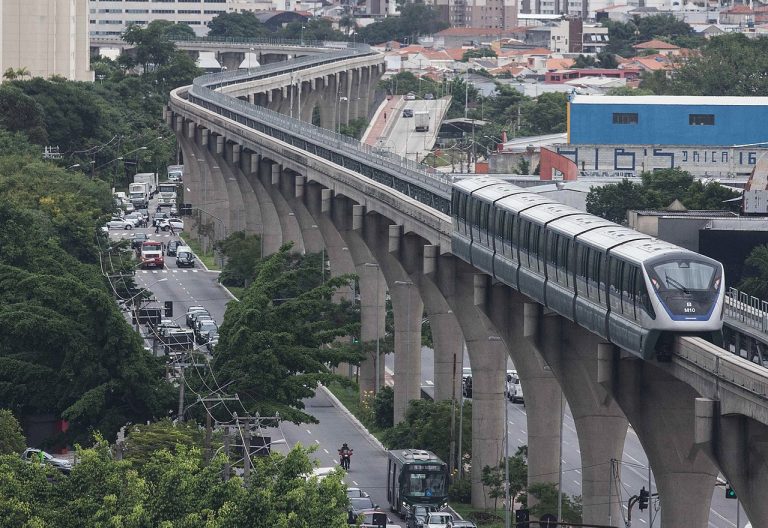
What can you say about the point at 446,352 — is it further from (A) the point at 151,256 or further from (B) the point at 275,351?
(A) the point at 151,256

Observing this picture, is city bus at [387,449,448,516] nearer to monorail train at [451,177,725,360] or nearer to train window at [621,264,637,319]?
monorail train at [451,177,725,360]

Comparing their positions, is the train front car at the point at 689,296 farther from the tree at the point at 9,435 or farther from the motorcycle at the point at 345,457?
the motorcycle at the point at 345,457

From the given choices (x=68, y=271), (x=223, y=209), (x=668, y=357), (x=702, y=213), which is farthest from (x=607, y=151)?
(x=668, y=357)

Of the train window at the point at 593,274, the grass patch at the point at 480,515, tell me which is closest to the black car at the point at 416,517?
the grass patch at the point at 480,515

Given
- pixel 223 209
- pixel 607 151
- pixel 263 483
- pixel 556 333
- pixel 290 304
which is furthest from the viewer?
pixel 607 151

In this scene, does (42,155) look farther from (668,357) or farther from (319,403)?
(668,357)

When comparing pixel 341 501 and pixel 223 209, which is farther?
pixel 223 209

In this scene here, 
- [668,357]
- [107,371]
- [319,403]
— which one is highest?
[668,357]
